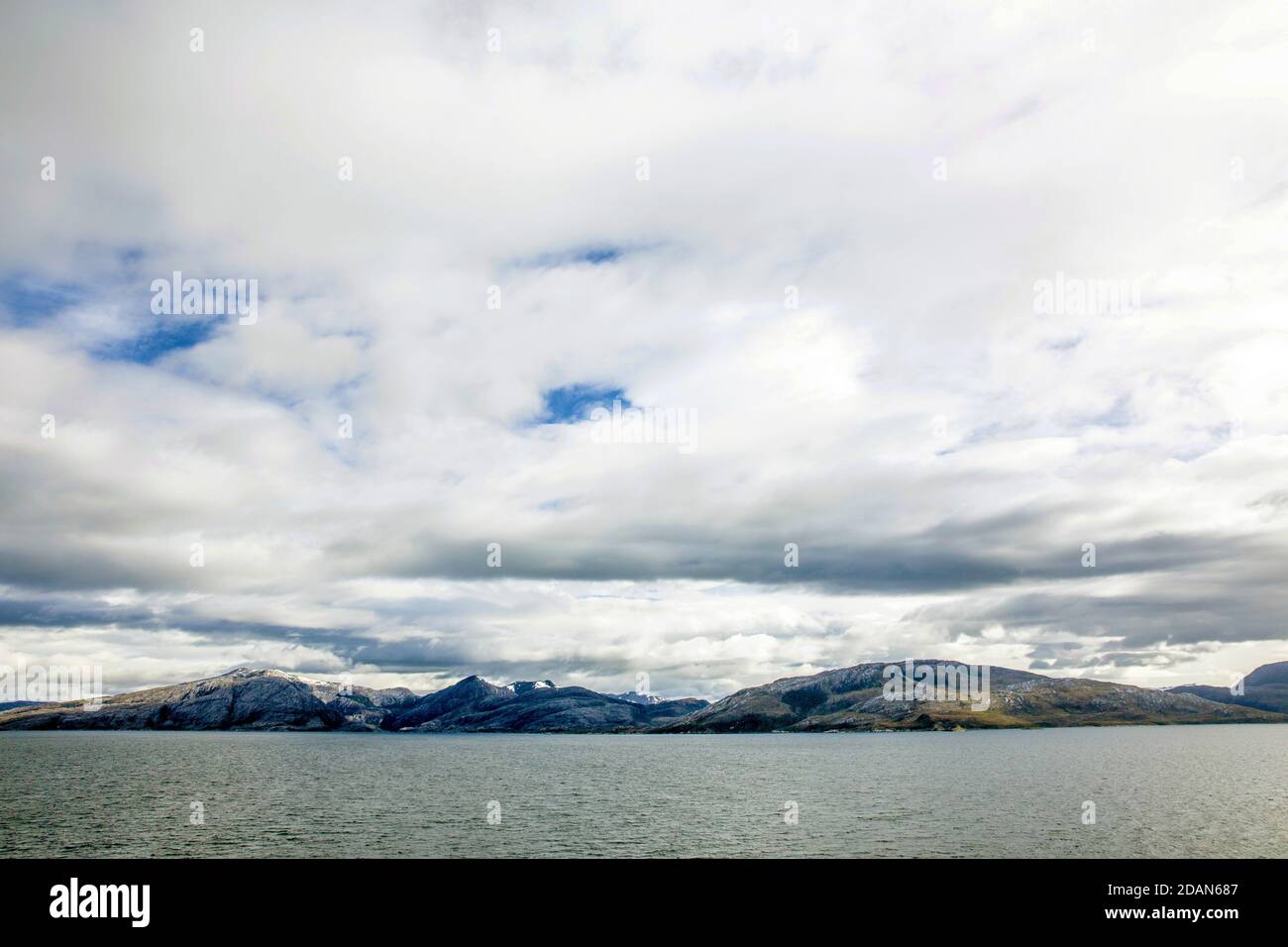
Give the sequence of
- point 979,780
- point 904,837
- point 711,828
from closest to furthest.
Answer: point 904,837 < point 711,828 < point 979,780

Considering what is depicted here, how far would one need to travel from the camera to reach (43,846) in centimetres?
8344
